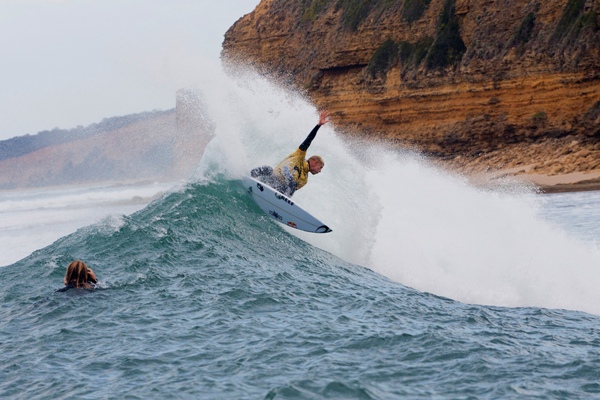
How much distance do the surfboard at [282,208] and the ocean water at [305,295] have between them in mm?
209

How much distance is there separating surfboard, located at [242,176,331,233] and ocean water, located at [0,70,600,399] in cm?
21

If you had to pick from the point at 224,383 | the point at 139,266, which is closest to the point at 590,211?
the point at 139,266

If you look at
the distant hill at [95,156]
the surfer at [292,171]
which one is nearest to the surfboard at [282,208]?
the surfer at [292,171]

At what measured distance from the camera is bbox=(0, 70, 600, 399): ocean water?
19.0 ft

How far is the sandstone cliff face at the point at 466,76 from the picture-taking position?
112 feet

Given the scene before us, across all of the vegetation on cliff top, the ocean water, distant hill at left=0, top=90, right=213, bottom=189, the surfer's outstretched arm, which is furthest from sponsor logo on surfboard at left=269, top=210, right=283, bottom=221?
distant hill at left=0, top=90, right=213, bottom=189

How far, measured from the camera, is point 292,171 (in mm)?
11531

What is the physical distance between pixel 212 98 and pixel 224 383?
10314mm

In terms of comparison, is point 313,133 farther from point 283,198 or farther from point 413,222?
point 413,222

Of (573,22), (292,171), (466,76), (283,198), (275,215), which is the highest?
(573,22)

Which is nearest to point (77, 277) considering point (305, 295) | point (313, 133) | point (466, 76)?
point (305, 295)

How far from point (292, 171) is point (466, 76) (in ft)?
97.0

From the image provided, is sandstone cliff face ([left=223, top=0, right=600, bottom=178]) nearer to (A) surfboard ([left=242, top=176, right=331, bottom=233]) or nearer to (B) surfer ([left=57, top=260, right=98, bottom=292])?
(A) surfboard ([left=242, top=176, right=331, bottom=233])

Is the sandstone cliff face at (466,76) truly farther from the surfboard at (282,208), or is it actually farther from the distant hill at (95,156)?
the distant hill at (95,156)
